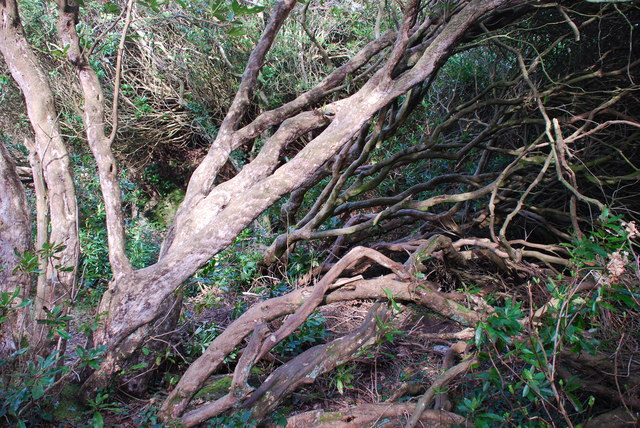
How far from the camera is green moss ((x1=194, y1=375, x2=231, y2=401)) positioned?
2.92 metres

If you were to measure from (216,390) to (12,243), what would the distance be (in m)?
1.53

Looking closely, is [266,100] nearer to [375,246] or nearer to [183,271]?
[375,246]

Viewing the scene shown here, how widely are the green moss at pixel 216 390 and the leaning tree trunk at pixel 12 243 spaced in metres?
1.13

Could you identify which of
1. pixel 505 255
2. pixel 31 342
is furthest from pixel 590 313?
pixel 31 342

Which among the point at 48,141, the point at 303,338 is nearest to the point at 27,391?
the point at 48,141

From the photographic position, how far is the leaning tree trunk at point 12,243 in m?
2.45

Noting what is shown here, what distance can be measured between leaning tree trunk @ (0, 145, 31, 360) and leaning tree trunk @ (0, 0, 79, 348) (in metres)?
0.19

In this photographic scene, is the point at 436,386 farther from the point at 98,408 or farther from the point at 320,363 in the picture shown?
the point at 98,408

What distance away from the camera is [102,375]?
2730 millimetres

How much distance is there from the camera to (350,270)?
388 cm

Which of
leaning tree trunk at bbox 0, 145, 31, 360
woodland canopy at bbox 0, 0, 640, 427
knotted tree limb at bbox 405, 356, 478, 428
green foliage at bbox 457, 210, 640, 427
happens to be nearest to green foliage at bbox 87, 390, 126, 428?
woodland canopy at bbox 0, 0, 640, 427

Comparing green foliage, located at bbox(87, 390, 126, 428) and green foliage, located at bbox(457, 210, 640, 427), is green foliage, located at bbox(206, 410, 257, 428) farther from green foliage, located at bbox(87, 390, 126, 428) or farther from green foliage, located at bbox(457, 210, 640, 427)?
green foliage, located at bbox(457, 210, 640, 427)

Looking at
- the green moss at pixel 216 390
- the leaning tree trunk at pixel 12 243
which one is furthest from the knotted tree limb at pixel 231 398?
the leaning tree trunk at pixel 12 243

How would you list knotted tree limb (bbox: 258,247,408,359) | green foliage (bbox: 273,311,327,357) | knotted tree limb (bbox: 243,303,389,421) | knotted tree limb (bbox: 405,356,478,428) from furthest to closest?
1. green foliage (bbox: 273,311,327,357)
2. knotted tree limb (bbox: 258,247,408,359)
3. knotted tree limb (bbox: 243,303,389,421)
4. knotted tree limb (bbox: 405,356,478,428)
